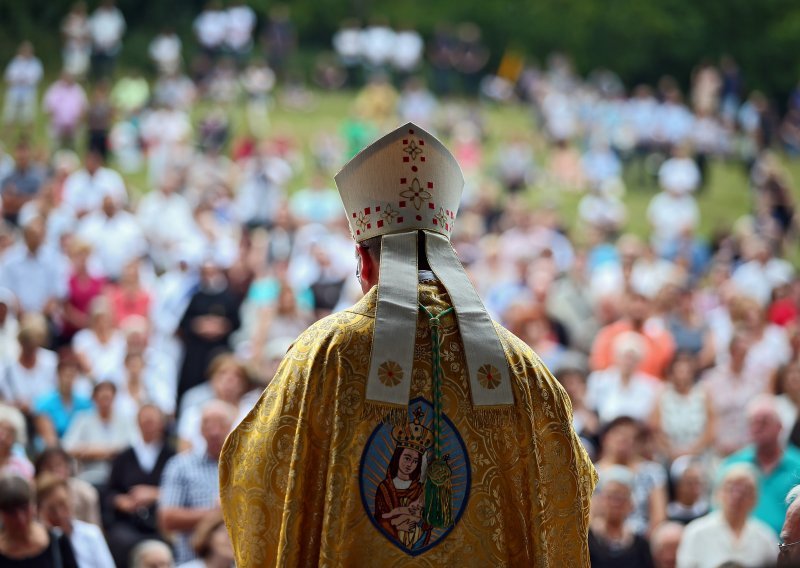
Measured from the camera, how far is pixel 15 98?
68.7 feet

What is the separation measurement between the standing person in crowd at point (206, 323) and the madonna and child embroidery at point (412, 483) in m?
6.25

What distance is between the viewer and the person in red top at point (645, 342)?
905cm

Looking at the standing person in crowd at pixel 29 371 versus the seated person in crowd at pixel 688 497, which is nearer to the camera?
the seated person in crowd at pixel 688 497

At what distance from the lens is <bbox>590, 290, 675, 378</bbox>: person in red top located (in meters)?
9.05

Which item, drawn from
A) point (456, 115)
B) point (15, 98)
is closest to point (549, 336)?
point (15, 98)

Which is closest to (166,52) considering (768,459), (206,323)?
(206,323)

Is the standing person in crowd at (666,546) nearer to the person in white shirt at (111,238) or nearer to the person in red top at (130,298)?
the person in red top at (130,298)

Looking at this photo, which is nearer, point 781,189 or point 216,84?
point 781,189

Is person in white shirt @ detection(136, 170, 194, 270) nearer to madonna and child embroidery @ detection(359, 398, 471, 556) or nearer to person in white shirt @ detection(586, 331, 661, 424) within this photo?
person in white shirt @ detection(586, 331, 661, 424)

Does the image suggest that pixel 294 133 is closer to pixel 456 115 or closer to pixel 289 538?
pixel 456 115

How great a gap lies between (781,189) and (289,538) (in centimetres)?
1681

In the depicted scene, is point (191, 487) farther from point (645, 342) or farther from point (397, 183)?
point (645, 342)

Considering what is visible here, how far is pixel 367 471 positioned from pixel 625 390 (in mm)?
5814

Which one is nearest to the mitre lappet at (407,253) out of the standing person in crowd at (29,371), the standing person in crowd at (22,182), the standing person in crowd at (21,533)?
the standing person in crowd at (21,533)
